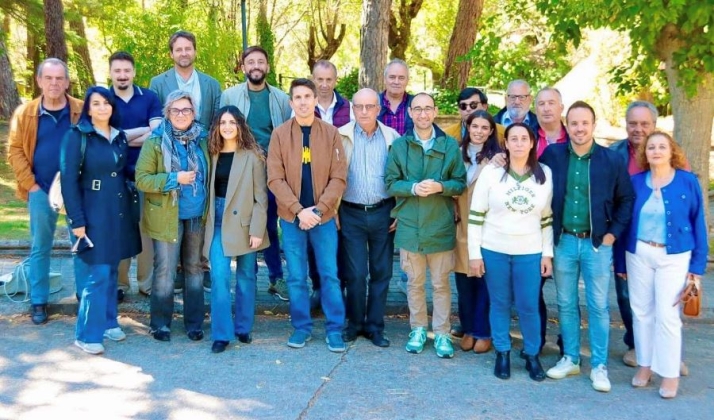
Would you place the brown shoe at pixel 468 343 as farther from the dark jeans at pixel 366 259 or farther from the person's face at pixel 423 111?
the person's face at pixel 423 111

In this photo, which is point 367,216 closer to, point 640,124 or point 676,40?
point 640,124

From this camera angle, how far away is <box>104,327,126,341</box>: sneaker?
5566 millimetres

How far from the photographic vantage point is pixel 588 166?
4730 mm

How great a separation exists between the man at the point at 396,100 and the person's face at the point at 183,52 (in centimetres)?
176

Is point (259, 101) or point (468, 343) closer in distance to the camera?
point (468, 343)

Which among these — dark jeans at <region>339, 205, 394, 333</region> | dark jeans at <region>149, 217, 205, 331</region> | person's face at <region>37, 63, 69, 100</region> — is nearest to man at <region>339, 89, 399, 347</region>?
dark jeans at <region>339, 205, 394, 333</region>

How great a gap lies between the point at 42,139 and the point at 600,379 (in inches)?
186

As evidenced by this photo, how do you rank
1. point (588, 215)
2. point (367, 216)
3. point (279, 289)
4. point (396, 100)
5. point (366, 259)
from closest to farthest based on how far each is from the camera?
1. point (588, 215)
2. point (367, 216)
3. point (366, 259)
4. point (396, 100)
5. point (279, 289)

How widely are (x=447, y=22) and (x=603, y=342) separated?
88.0ft

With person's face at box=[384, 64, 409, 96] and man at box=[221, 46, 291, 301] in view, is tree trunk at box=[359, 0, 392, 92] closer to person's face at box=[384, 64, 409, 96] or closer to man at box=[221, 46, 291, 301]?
person's face at box=[384, 64, 409, 96]

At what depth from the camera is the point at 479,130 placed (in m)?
5.22

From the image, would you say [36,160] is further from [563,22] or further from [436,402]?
[563,22]

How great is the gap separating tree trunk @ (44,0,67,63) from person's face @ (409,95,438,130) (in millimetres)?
12276

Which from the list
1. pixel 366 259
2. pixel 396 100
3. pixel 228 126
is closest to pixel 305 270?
pixel 366 259
